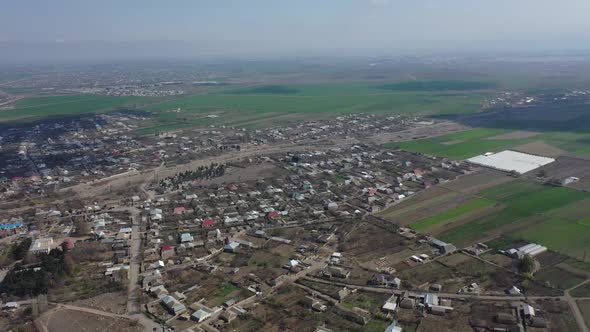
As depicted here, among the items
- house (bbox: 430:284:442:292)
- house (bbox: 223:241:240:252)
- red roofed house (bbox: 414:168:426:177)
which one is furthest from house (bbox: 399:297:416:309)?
red roofed house (bbox: 414:168:426:177)

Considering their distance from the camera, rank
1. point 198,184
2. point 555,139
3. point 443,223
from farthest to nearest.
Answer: point 555,139, point 198,184, point 443,223

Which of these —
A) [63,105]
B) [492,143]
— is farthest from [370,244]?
[63,105]

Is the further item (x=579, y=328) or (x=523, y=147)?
(x=523, y=147)

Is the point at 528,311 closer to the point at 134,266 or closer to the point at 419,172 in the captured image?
the point at 134,266

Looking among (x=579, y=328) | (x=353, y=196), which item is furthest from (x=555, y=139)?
(x=579, y=328)

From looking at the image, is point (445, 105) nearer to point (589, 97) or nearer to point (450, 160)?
point (589, 97)

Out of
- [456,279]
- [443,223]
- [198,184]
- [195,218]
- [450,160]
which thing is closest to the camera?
[456,279]

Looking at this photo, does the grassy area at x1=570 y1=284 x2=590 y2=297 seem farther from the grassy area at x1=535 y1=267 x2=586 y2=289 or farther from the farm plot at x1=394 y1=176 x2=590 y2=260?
the farm plot at x1=394 y1=176 x2=590 y2=260
